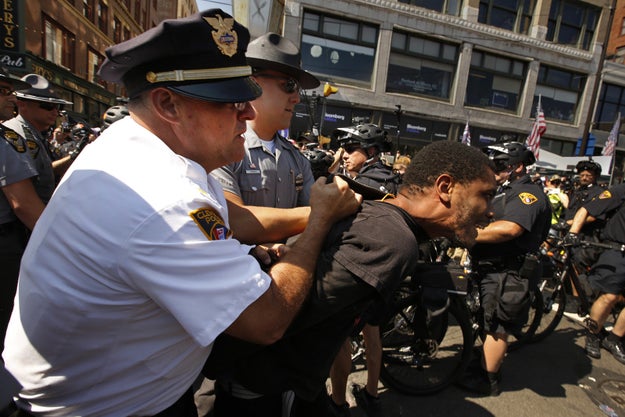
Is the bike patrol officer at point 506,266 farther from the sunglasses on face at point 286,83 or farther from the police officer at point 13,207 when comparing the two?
the police officer at point 13,207

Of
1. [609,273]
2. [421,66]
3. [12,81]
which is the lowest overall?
[609,273]

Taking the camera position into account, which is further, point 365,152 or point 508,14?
point 508,14

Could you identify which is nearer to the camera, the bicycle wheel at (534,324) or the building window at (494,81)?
the bicycle wheel at (534,324)

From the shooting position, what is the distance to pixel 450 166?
167 cm

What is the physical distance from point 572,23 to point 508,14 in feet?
16.0

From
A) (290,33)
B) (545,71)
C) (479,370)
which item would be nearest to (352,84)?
(290,33)

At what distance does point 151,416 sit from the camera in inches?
44.9

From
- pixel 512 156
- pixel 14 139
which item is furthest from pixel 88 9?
pixel 512 156

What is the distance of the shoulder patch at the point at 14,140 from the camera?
2624 mm

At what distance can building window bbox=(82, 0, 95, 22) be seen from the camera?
1795 centimetres

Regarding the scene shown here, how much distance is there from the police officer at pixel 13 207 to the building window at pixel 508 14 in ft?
78.0

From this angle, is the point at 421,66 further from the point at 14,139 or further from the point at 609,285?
the point at 14,139

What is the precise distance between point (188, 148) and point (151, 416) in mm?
880

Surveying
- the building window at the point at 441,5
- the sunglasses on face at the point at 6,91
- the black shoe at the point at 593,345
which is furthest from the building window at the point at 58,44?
the black shoe at the point at 593,345
